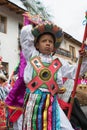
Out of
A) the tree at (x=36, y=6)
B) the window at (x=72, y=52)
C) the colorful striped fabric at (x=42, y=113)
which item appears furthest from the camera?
the window at (x=72, y=52)

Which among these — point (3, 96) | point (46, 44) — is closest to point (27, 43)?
point (46, 44)

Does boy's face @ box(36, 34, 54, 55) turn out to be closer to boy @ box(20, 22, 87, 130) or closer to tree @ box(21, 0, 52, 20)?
boy @ box(20, 22, 87, 130)

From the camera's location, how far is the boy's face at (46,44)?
429 cm

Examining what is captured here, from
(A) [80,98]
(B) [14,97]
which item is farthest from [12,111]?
(A) [80,98]

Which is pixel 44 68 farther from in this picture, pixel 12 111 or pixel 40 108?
pixel 12 111

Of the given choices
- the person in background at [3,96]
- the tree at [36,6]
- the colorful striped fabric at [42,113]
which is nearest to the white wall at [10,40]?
the tree at [36,6]

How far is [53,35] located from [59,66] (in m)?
0.38

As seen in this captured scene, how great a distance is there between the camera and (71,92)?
4375 mm

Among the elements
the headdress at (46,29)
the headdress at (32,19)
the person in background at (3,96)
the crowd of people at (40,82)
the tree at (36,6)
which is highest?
the tree at (36,6)

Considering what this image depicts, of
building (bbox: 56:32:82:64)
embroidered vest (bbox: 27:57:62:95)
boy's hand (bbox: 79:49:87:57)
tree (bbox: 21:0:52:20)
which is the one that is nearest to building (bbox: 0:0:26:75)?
tree (bbox: 21:0:52:20)

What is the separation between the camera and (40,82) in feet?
13.5

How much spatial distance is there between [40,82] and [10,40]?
17.8 meters

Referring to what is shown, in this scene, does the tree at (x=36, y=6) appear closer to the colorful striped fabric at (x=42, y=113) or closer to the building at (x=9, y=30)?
the building at (x=9, y=30)

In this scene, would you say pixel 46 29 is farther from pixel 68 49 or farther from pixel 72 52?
pixel 72 52
